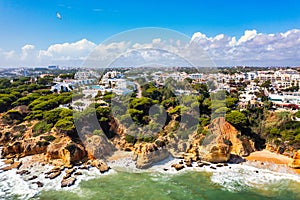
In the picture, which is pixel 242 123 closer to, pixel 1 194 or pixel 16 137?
pixel 1 194

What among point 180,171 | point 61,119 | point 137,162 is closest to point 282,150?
point 180,171

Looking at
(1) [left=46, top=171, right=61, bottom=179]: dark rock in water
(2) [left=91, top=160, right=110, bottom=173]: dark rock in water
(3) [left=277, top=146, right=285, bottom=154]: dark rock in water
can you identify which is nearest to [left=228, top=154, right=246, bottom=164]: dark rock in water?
(3) [left=277, top=146, right=285, bottom=154]: dark rock in water

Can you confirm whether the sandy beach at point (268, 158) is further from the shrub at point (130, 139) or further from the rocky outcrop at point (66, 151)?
the rocky outcrop at point (66, 151)

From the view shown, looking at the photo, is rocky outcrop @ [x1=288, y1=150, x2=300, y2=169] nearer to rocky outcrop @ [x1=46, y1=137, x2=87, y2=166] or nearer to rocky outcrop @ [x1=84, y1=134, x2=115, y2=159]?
rocky outcrop @ [x1=84, y1=134, x2=115, y2=159]

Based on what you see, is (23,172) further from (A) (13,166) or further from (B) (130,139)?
(B) (130,139)

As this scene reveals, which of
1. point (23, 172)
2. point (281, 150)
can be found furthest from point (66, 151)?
point (281, 150)

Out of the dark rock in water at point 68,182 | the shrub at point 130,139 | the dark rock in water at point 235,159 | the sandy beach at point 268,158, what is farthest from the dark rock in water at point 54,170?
the sandy beach at point 268,158

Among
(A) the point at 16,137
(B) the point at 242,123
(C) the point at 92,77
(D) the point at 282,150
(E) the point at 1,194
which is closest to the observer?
(E) the point at 1,194
